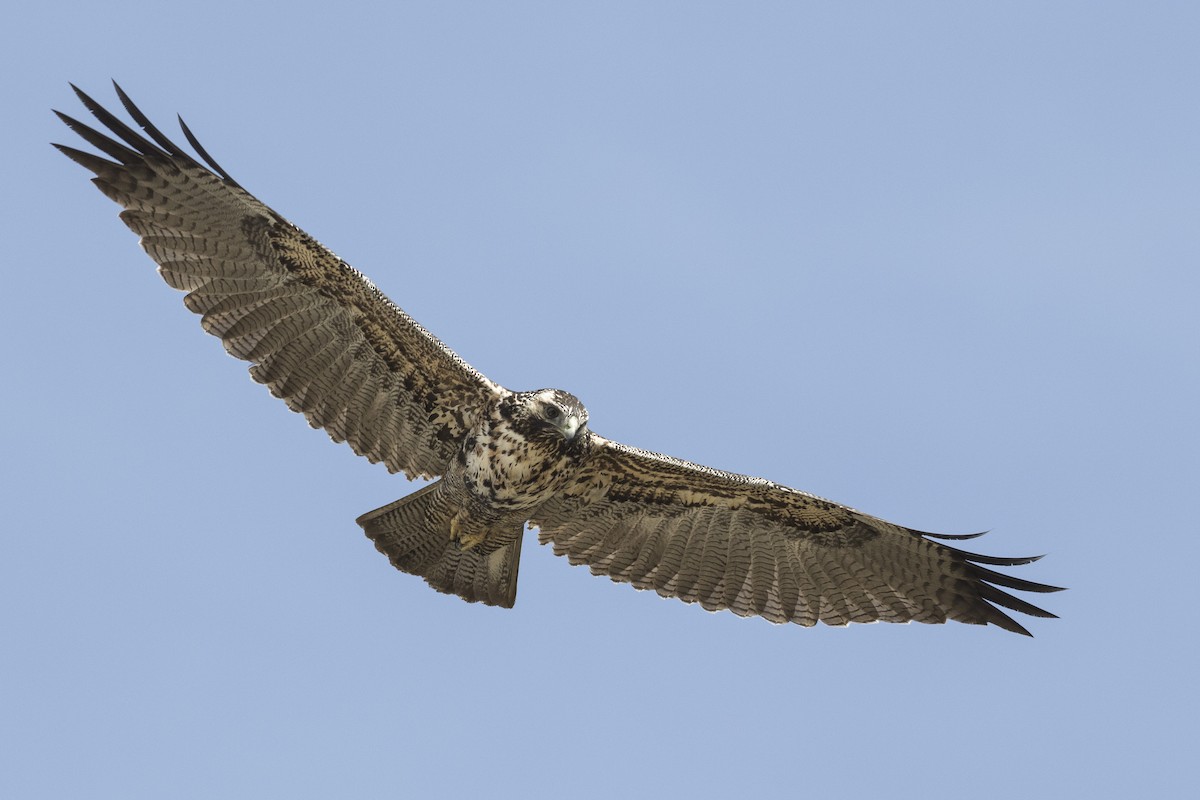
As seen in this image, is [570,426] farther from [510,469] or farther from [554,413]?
[510,469]

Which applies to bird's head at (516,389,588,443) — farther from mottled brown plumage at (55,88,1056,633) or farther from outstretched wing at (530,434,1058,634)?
outstretched wing at (530,434,1058,634)

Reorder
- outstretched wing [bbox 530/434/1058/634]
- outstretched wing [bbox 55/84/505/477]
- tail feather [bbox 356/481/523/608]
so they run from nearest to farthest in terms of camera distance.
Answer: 1. outstretched wing [bbox 55/84/505/477]
2. tail feather [bbox 356/481/523/608]
3. outstretched wing [bbox 530/434/1058/634]

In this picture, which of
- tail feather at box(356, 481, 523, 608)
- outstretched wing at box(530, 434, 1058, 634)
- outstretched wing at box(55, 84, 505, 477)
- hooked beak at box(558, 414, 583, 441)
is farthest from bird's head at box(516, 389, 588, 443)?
tail feather at box(356, 481, 523, 608)

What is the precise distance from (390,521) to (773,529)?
2.92 meters

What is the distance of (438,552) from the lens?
1449 cm

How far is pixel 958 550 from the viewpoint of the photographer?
14516mm

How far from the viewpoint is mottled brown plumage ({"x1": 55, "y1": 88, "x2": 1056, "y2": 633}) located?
13.7 meters

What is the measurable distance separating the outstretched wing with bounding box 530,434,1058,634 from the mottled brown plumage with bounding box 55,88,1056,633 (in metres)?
0.01

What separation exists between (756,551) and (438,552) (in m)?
2.46

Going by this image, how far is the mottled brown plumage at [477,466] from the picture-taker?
1367 centimetres

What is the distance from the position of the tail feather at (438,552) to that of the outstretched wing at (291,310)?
11.0 inches

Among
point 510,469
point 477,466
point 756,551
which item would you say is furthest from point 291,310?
point 756,551

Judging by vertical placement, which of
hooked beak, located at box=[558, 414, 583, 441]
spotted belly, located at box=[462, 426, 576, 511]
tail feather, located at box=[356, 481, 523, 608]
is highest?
hooked beak, located at box=[558, 414, 583, 441]

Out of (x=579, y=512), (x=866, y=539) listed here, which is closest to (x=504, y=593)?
(x=579, y=512)
